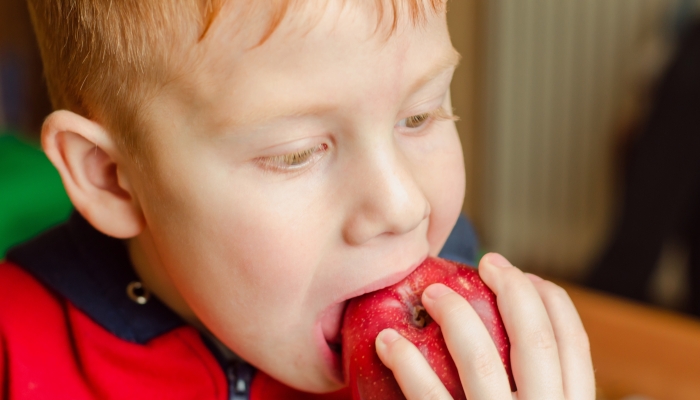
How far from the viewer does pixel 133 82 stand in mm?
664

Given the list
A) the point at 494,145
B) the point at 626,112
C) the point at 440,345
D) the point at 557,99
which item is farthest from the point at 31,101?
the point at 440,345

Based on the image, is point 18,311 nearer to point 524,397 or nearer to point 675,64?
point 524,397

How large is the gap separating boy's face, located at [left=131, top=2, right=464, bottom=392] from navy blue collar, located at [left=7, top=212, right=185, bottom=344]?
0.42 ft

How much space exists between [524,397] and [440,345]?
9 cm

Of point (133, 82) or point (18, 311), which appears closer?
point (133, 82)

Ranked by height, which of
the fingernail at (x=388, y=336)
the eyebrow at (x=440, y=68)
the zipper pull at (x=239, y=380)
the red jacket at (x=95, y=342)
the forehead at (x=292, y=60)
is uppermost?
the forehead at (x=292, y=60)

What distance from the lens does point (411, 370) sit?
63cm

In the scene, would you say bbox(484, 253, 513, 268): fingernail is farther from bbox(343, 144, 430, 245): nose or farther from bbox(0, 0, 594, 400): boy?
bbox(343, 144, 430, 245): nose

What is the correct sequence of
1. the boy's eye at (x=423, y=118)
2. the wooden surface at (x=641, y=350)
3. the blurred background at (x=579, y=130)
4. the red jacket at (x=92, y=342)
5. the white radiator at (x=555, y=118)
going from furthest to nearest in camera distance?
1. the white radiator at (x=555, y=118)
2. the blurred background at (x=579, y=130)
3. the wooden surface at (x=641, y=350)
4. the red jacket at (x=92, y=342)
5. the boy's eye at (x=423, y=118)

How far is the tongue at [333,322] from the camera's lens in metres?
0.73

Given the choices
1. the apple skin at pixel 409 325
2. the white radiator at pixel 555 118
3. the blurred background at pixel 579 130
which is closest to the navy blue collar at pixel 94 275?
the apple skin at pixel 409 325

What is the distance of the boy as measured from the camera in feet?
1.99

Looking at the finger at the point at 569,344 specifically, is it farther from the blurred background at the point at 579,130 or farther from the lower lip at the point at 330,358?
the blurred background at the point at 579,130

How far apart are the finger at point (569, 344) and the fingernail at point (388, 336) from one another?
0.17 metres
